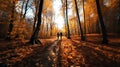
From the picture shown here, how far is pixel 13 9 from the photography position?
59.0ft

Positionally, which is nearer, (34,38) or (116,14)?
(34,38)

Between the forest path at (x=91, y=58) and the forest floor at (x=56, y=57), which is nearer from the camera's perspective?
the forest floor at (x=56, y=57)

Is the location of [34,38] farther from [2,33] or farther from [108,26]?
[108,26]

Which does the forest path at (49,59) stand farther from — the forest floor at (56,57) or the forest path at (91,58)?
the forest path at (91,58)

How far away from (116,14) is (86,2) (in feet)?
48.7

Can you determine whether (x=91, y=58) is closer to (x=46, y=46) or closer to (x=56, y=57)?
(x=56, y=57)

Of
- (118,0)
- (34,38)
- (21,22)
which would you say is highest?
(118,0)

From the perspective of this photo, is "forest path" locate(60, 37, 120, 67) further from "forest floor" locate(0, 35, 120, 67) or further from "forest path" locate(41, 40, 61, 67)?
"forest path" locate(41, 40, 61, 67)

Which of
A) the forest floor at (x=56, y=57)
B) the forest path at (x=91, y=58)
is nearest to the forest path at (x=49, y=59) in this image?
the forest floor at (x=56, y=57)

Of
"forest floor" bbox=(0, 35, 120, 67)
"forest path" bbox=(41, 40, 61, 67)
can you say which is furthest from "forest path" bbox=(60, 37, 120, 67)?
"forest path" bbox=(41, 40, 61, 67)

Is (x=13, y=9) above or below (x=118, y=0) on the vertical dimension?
below

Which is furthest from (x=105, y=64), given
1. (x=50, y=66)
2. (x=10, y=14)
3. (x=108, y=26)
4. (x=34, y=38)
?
(x=108, y=26)

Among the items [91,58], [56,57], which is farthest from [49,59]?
[91,58]

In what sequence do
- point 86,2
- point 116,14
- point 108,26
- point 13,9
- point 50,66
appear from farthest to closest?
point 108,26
point 116,14
point 86,2
point 13,9
point 50,66
